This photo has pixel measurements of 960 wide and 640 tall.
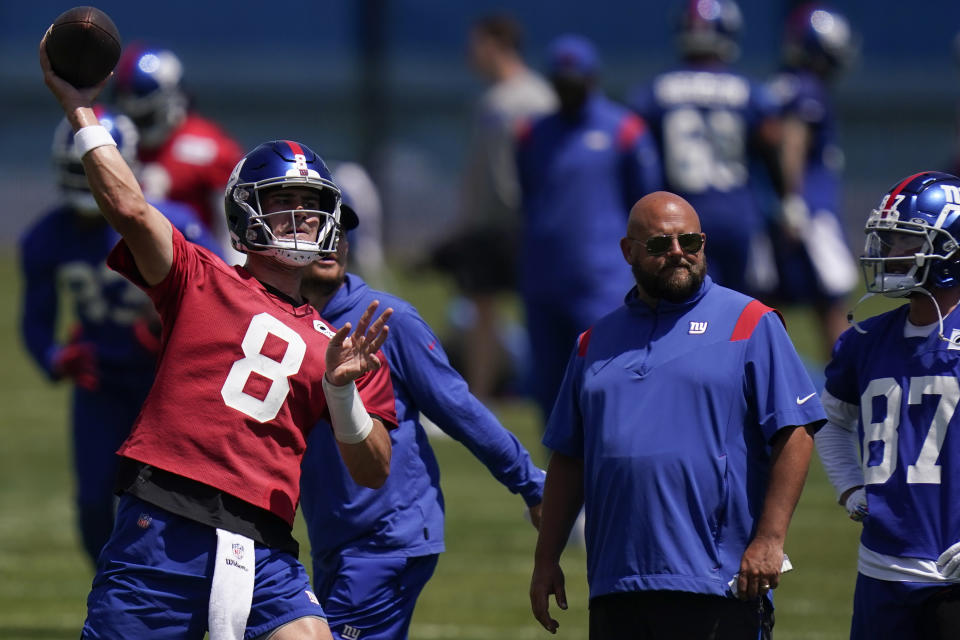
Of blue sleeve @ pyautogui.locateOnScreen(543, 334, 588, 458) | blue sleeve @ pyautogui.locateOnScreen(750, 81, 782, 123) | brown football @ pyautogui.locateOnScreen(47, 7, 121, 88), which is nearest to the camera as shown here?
brown football @ pyautogui.locateOnScreen(47, 7, 121, 88)

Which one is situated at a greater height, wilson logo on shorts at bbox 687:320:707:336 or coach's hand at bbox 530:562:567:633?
wilson logo on shorts at bbox 687:320:707:336

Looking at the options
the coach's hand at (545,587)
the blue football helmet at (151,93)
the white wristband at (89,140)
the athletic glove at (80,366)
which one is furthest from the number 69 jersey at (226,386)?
the blue football helmet at (151,93)

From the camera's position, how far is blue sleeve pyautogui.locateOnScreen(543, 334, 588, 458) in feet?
16.0

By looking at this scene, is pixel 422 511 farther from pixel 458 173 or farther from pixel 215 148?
pixel 458 173

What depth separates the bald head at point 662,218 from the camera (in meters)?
4.77

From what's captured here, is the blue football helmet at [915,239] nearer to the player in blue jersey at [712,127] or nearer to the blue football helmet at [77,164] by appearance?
the blue football helmet at [77,164]

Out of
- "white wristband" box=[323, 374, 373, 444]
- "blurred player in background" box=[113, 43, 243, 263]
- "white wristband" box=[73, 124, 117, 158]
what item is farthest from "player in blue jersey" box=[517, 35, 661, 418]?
"white wristband" box=[73, 124, 117, 158]

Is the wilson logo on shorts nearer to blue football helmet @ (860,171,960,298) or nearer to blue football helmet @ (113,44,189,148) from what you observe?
blue football helmet @ (860,171,960,298)

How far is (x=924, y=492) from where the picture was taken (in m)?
4.72

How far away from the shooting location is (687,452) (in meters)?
4.58

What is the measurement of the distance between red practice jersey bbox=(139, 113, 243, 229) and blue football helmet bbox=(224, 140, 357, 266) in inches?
149

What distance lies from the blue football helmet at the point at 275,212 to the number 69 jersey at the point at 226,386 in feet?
0.42

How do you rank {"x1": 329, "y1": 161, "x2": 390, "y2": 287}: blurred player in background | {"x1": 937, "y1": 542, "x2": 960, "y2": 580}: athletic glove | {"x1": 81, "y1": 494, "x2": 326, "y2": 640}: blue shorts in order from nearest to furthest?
{"x1": 81, "y1": 494, "x2": 326, "y2": 640}: blue shorts, {"x1": 937, "y1": 542, "x2": 960, "y2": 580}: athletic glove, {"x1": 329, "y1": 161, "x2": 390, "y2": 287}: blurred player in background

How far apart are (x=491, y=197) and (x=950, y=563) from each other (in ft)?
27.3
